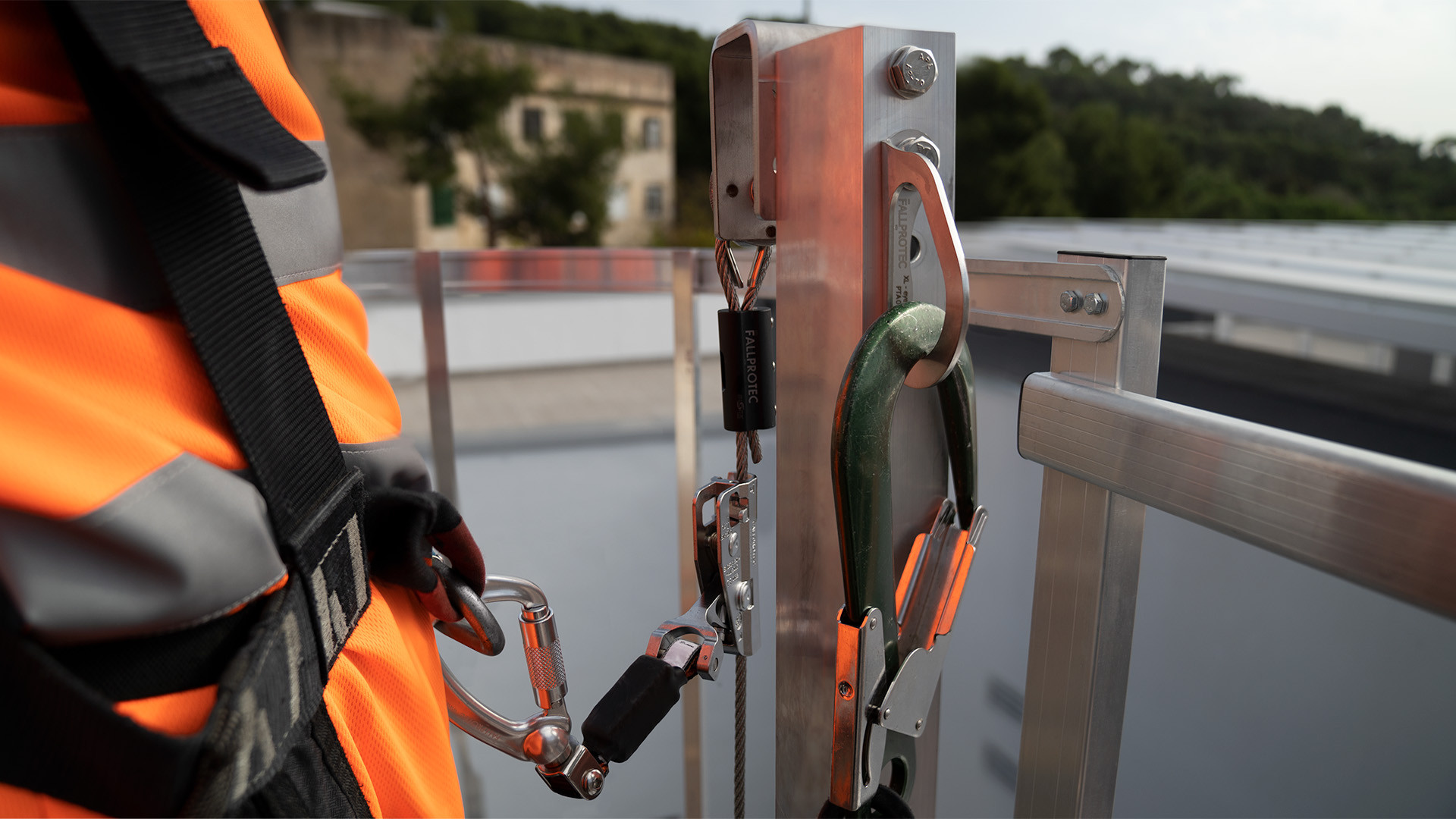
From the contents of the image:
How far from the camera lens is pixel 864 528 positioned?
54cm

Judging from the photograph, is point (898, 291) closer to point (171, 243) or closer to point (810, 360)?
point (810, 360)

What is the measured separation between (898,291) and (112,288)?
43 cm

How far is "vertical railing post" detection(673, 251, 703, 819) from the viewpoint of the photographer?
48.7 inches

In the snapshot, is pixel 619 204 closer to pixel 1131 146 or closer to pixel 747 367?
pixel 1131 146

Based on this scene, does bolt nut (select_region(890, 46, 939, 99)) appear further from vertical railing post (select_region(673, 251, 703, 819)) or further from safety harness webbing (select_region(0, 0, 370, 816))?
vertical railing post (select_region(673, 251, 703, 819))

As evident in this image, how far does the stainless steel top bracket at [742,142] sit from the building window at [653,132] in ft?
57.9

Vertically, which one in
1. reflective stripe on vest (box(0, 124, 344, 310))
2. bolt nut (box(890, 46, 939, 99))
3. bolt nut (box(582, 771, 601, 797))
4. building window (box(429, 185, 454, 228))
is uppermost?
building window (box(429, 185, 454, 228))

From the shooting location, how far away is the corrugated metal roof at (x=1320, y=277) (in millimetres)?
1751

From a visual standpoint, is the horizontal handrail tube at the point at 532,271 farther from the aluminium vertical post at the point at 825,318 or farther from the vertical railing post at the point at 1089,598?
the vertical railing post at the point at 1089,598

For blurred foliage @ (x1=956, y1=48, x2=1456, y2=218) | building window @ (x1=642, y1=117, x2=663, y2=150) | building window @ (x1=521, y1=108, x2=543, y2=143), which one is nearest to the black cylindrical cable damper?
building window @ (x1=521, y1=108, x2=543, y2=143)

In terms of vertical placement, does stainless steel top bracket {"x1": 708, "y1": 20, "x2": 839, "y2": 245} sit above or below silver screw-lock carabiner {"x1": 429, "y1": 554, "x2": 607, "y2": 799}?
above

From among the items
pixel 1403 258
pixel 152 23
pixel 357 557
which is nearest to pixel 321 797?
pixel 357 557

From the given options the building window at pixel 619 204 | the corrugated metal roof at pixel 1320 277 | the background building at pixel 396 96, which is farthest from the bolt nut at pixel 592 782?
the building window at pixel 619 204

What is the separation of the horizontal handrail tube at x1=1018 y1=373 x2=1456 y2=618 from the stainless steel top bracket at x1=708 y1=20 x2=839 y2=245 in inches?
9.5
